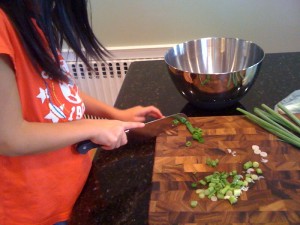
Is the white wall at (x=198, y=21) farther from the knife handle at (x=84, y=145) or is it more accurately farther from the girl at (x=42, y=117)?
the knife handle at (x=84, y=145)

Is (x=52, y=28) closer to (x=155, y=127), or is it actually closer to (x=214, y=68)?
(x=155, y=127)

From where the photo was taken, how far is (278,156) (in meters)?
0.67

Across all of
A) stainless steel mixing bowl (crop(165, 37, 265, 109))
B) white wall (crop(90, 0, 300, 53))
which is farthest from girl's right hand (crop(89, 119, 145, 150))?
white wall (crop(90, 0, 300, 53))

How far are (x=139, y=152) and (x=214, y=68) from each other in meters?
0.44

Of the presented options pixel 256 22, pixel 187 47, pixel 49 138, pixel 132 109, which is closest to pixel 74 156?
pixel 49 138

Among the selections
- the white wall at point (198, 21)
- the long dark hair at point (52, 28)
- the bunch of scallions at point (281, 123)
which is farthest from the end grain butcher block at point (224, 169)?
the white wall at point (198, 21)

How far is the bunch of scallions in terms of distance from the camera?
2.32ft

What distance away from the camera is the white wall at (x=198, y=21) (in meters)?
1.50

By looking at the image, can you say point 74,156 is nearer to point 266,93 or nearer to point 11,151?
point 11,151

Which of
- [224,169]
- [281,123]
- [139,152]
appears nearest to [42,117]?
[139,152]

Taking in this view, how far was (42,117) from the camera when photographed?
638 mm

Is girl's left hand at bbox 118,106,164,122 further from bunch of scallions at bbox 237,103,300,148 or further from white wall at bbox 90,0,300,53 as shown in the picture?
white wall at bbox 90,0,300,53

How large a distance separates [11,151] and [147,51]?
1141mm

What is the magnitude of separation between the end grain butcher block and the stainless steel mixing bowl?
0.28ft
